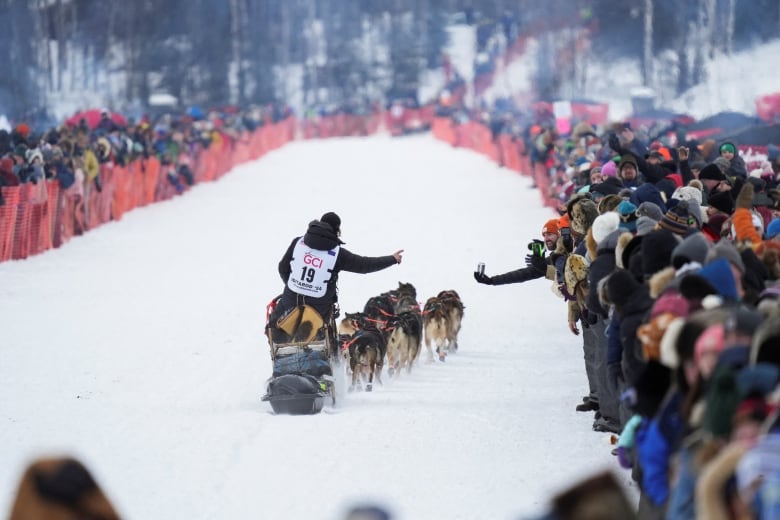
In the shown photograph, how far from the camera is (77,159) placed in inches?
834

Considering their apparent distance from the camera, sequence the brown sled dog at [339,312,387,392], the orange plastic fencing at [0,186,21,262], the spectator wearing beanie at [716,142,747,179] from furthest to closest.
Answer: the orange plastic fencing at [0,186,21,262] → the spectator wearing beanie at [716,142,747,179] → the brown sled dog at [339,312,387,392]

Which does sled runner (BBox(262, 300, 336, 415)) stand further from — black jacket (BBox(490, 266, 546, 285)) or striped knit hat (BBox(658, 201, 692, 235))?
striped knit hat (BBox(658, 201, 692, 235))

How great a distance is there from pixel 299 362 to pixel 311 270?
71 cm

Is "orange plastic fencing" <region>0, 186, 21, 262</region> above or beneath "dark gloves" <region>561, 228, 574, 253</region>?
beneath

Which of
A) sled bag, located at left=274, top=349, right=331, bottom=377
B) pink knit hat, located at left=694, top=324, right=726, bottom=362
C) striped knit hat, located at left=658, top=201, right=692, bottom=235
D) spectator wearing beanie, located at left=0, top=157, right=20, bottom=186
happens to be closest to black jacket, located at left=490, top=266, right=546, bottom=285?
sled bag, located at left=274, top=349, right=331, bottom=377

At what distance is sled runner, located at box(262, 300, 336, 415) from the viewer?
29.7 feet

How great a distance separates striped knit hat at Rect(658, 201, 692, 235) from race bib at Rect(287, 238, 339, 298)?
292 cm

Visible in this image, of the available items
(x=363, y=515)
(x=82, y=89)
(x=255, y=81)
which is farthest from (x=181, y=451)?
(x=255, y=81)

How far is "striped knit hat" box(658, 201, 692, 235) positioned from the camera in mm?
7430

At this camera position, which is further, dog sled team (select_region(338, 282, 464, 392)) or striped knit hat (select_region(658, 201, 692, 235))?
dog sled team (select_region(338, 282, 464, 392))

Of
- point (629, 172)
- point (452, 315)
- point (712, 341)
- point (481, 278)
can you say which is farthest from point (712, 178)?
point (712, 341)

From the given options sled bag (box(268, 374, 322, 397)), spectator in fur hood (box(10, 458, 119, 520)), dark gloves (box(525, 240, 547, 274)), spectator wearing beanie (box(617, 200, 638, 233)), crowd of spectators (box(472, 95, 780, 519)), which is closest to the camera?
spectator in fur hood (box(10, 458, 119, 520))

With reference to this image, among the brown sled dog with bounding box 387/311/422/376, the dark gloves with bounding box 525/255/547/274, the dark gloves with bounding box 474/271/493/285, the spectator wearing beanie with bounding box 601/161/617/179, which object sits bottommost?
the brown sled dog with bounding box 387/311/422/376

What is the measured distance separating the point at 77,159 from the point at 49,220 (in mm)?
2137
